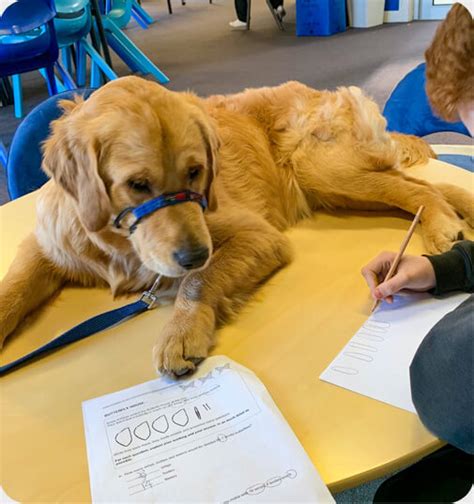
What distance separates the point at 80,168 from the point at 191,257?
35cm

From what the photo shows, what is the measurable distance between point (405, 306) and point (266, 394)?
16.6 inches

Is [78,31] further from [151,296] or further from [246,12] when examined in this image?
[151,296]

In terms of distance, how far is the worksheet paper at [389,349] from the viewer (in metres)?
1.01

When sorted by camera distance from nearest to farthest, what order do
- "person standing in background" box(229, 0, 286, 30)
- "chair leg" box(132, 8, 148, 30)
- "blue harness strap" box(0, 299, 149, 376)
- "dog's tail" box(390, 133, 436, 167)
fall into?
"blue harness strap" box(0, 299, 149, 376) < "dog's tail" box(390, 133, 436, 167) < "person standing in background" box(229, 0, 286, 30) < "chair leg" box(132, 8, 148, 30)

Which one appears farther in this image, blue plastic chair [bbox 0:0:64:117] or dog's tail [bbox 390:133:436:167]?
blue plastic chair [bbox 0:0:64:117]

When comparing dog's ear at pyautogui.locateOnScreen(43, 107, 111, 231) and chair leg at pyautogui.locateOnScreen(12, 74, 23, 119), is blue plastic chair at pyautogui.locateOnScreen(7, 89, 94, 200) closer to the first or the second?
dog's ear at pyautogui.locateOnScreen(43, 107, 111, 231)

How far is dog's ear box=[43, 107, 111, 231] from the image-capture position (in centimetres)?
125

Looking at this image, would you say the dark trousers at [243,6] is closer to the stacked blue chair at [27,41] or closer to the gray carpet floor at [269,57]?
the gray carpet floor at [269,57]

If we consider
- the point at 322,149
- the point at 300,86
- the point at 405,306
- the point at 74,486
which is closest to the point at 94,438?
the point at 74,486

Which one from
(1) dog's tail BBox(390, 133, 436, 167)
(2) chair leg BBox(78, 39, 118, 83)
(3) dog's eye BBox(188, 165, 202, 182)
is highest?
(3) dog's eye BBox(188, 165, 202, 182)

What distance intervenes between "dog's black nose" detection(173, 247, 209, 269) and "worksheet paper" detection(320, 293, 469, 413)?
38cm

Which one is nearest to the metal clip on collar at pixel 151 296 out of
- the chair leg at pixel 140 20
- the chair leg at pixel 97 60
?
the chair leg at pixel 97 60

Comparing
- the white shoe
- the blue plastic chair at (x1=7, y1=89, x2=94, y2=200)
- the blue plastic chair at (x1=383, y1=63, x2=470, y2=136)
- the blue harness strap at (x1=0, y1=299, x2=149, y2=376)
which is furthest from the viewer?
Answer: the white shoe

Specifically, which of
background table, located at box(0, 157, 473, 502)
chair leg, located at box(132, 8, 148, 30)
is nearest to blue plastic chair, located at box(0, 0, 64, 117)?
background table, located at box(0, 157, 473, 502)
